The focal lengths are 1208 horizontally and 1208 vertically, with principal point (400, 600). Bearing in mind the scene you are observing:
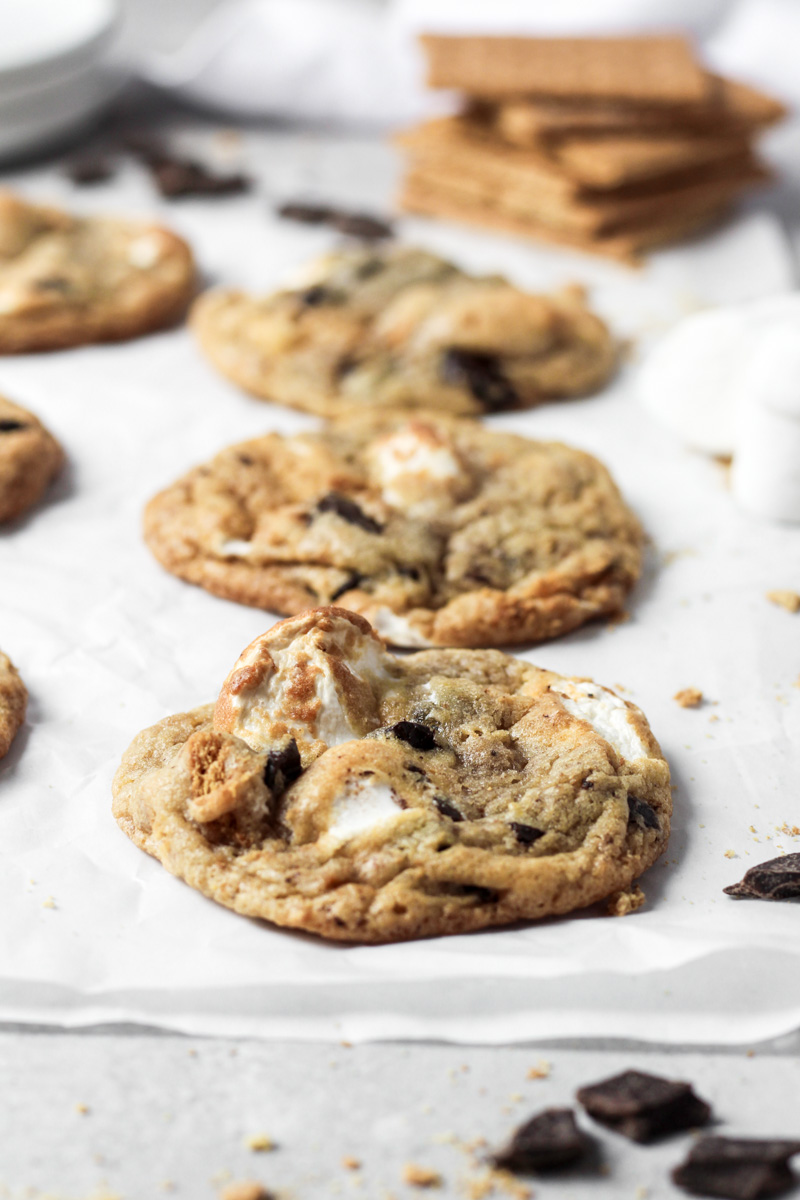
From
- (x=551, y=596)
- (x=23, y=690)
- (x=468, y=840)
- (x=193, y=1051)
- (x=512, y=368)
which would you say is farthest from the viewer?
(x=512, y=368)

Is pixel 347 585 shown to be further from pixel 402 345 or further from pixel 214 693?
pixel 402 345

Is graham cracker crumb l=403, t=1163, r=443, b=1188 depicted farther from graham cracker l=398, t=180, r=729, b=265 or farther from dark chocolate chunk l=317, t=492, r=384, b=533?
graham cracker l=398, t=180, r=729, b=265

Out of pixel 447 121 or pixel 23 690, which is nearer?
pixel 23 690

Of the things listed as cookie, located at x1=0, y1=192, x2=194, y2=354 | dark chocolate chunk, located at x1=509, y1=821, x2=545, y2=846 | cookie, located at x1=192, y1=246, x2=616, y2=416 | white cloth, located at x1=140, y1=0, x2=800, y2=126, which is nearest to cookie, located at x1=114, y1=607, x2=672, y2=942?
dark chocolate chunk, located at x1=509, y1=821, x2=545, y2=846

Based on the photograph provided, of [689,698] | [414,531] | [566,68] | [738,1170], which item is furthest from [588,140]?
[738,1170]

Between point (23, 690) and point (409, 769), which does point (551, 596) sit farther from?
point (23, 690)

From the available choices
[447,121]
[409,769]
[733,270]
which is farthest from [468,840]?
[447,121]

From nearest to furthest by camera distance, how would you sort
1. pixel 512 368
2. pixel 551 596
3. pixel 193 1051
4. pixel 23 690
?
1. pixel 193 1051
2. pixel 23 690
3. pixel 551 596
4. pixel 512 368

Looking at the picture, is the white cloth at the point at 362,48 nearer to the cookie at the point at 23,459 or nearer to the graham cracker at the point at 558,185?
the graham cracker at the point at 558,185
